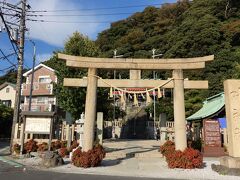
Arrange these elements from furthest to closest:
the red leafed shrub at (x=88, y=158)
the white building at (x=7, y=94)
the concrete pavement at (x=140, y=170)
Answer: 1. the white building at (x=7, y=94)
2. the red leafed shrub at (x=88, y=158)
3. the concrete pavement at (x=140, y=170)

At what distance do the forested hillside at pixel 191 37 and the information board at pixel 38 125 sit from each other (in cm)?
1813

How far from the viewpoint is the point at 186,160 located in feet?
40.9

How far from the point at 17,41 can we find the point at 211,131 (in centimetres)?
1475

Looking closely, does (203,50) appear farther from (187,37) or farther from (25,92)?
(25,92)

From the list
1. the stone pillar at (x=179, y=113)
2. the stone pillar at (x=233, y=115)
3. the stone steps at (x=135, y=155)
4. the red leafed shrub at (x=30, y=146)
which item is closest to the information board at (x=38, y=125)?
the red leafed shrub at (x=30, y=146)

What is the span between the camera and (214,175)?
11078mm

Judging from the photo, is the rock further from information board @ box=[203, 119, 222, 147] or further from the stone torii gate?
information board @ box=[203, 119, 222, 147]

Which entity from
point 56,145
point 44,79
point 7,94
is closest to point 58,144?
point 56,145

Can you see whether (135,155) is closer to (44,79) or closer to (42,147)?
(42,147)

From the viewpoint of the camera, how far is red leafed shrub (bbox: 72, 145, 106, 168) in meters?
12.6

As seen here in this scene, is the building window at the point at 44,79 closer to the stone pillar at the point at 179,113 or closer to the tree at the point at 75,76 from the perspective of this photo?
the tree at the point at 75,76

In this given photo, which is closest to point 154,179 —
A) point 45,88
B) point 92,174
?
point 92,174

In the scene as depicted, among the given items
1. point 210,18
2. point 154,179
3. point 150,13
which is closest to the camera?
point 154,179

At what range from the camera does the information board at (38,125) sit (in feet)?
55.2
